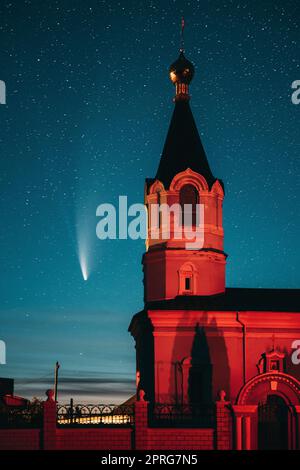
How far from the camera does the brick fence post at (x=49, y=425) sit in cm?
2062

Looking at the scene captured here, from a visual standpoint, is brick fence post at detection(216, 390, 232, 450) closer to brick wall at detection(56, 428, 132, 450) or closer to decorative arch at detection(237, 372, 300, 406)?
brick wall at detection(56, 428, 132, 450)

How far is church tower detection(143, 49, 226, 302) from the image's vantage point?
98.9ft

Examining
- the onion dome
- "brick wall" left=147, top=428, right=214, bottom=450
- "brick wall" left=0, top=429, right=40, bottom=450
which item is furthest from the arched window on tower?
"brick wall" left=0, top=429, right=40, bottom=450

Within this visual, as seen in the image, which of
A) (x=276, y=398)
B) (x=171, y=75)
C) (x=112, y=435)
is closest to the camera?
(x=112, y=435)

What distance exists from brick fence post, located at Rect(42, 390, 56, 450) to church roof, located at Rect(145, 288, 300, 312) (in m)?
8.47

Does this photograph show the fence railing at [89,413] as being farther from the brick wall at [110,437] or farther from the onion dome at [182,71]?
the onion dome at [182,71]

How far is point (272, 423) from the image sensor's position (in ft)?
82.5

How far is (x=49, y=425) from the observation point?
20.7 m

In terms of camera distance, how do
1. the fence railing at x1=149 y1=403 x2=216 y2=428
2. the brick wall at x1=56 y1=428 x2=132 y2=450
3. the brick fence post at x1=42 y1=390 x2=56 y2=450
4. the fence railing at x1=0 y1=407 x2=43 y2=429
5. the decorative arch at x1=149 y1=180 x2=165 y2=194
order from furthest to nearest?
the decorative arch at x1=149 y1=180 x2=165 y2=194
the fence railing at x1=149 y1=403 x2=216 y2=428
the fence railing at x1=0 y1=407 x2=43 y2=429
the brick wall at x1=56 y1=428 x2=132 y2=450
the brick fence post at x1=42 y1=390 x2=56 y2=450

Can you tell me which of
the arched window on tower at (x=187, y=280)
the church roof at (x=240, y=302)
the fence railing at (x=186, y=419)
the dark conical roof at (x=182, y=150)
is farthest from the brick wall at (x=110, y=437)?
the dark conical roof at (x=182, y=150)

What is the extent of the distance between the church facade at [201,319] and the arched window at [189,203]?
0.12ft
